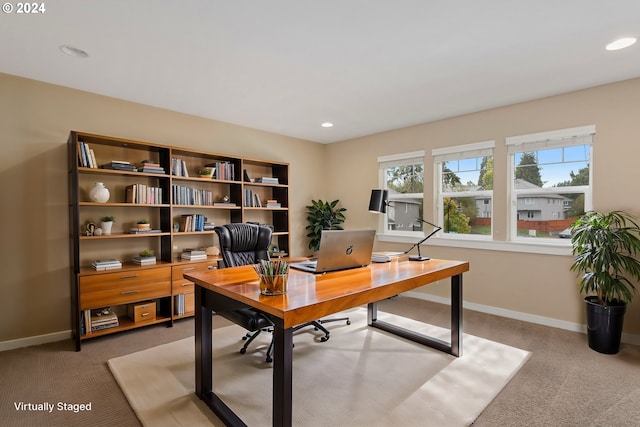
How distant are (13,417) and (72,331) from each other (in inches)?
53.5

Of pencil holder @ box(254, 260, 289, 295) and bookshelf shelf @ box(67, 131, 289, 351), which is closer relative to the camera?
pencil holder @ box(254, 260, 289, 295)

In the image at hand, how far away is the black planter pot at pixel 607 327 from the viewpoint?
2.67m

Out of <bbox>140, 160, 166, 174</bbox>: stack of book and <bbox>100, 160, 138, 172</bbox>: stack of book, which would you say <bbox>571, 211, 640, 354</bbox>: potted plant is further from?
<bbox>100, 160, 138, 172</bbox>: stack of book

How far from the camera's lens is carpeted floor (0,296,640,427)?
1867 millimetres

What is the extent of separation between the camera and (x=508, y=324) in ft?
11.2

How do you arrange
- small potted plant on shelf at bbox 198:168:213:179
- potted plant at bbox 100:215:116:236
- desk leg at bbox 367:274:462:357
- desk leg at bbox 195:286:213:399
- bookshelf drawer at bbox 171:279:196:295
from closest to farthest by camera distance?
desk leg at bbox 195:286:213:399 → desk leg at bbox 367:274:462:357 → potted plant at bbox 100:215:116:236 → bookshelf drawer at bbox 171:279:196:295 → small potted plant on shelf at bbox 198:168:213:179

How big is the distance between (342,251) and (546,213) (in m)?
2.67

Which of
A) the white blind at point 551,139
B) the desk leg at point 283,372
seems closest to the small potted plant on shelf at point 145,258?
the desk leg at point 283,372

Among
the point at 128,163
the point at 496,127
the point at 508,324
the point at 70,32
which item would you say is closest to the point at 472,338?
the point at 508,324

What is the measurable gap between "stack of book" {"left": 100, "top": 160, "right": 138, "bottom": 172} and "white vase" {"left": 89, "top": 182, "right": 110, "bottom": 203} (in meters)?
0.20

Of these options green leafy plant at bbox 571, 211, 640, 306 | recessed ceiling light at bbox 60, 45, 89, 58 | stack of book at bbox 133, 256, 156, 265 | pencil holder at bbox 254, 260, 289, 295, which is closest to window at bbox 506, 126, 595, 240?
green leafy plant at bbox 571, 211, 640, 306

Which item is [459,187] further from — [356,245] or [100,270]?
[100,270]

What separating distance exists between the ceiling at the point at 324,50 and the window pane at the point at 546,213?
1.11m

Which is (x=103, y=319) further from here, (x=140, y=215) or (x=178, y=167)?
(x=178, y=167)
